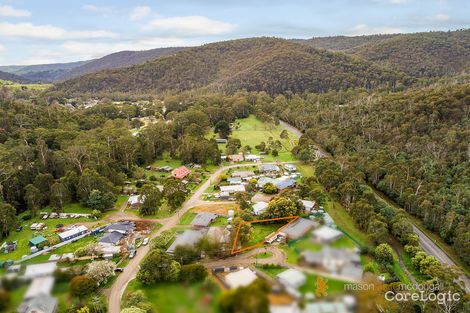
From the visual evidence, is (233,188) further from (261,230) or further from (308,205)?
(261,230)

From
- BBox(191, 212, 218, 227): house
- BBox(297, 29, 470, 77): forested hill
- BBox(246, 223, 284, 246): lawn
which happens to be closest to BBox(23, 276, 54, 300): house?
BBox(191, 212, 218, 227): house

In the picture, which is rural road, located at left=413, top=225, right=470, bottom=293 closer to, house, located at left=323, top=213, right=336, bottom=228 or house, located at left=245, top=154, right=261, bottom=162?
house, located at left=323, top=213, right=336, bottom=228

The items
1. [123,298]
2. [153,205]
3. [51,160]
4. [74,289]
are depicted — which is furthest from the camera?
[51,160]

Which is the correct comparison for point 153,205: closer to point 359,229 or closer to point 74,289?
point 74,289

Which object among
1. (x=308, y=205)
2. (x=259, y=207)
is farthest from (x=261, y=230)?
(x=308, y=205)

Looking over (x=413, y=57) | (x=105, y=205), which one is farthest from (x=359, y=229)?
(x=413, y=57)

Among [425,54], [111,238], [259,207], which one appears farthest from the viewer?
[425,54]
